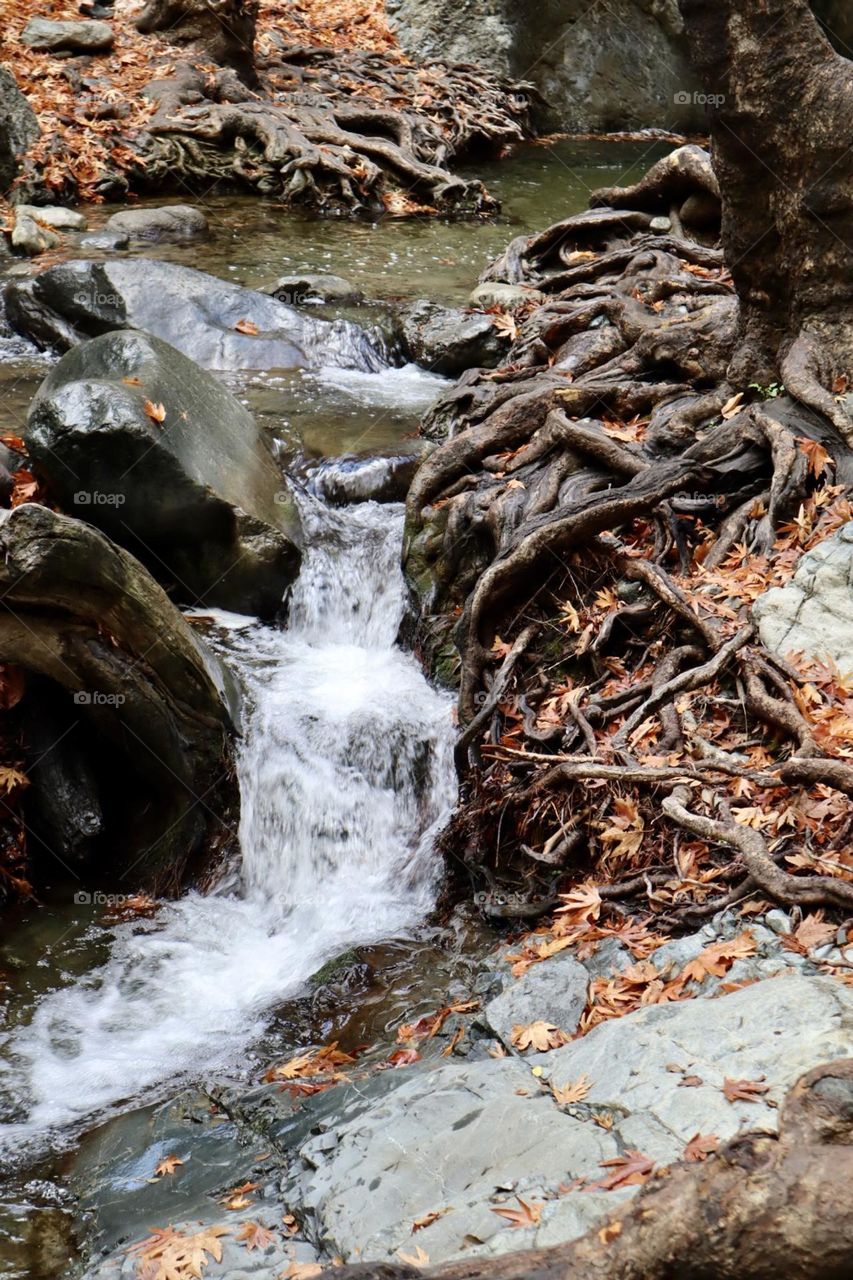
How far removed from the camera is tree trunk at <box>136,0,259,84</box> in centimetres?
1688

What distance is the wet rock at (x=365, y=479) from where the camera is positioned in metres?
8.76

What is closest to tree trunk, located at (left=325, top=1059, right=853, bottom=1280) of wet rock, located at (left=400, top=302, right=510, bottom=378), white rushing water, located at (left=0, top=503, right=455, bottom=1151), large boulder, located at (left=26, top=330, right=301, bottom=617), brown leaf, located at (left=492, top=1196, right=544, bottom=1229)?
brown leaf, located at (left=492, top=1196, right=544, bottom=1229)

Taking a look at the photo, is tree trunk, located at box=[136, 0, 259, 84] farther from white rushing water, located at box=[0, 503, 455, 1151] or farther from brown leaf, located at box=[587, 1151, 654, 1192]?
brown leaf, located at box=[587, 1151, 654, 1192]

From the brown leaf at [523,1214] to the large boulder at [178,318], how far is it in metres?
8.61

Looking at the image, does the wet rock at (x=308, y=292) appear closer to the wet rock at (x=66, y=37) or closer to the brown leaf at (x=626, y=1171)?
the wet rock at (x=66, y=37)

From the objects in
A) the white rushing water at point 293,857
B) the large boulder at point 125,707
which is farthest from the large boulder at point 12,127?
the large boulder at point 125,707

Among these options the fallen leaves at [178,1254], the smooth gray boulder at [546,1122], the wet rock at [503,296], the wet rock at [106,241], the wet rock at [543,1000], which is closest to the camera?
the smooth gray boulder at [546,1122]

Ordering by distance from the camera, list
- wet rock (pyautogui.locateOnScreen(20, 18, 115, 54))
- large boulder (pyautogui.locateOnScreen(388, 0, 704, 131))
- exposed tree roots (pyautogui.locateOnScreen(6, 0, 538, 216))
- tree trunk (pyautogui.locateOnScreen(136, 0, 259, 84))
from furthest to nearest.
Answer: large boulder (pyautogui.locateOnScreen(388, 0, 704, 131)) → tree trunk (pyautogui.locateOnScreen(136, 0, 259, 84)) → wet rock (pyautogui.locateOnScreen(20, 18, 115, 54)) → exposed tree roots (pyautogui.locateOnScreen(6, 0, 538, 216))

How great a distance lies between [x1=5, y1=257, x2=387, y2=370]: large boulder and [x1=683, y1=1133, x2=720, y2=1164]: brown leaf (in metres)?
8.66

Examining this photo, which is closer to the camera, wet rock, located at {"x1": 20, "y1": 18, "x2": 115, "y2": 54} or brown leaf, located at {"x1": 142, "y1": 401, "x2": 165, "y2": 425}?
brown leaf, located at {"x1": 142, "y1": 401, "x2": 165, "y2": 425}

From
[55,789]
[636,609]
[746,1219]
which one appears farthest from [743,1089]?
[55,789]

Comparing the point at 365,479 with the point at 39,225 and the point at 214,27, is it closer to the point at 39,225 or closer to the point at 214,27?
the point at 39,225

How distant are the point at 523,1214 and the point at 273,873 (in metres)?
3.78

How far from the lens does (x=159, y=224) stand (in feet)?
45.1
